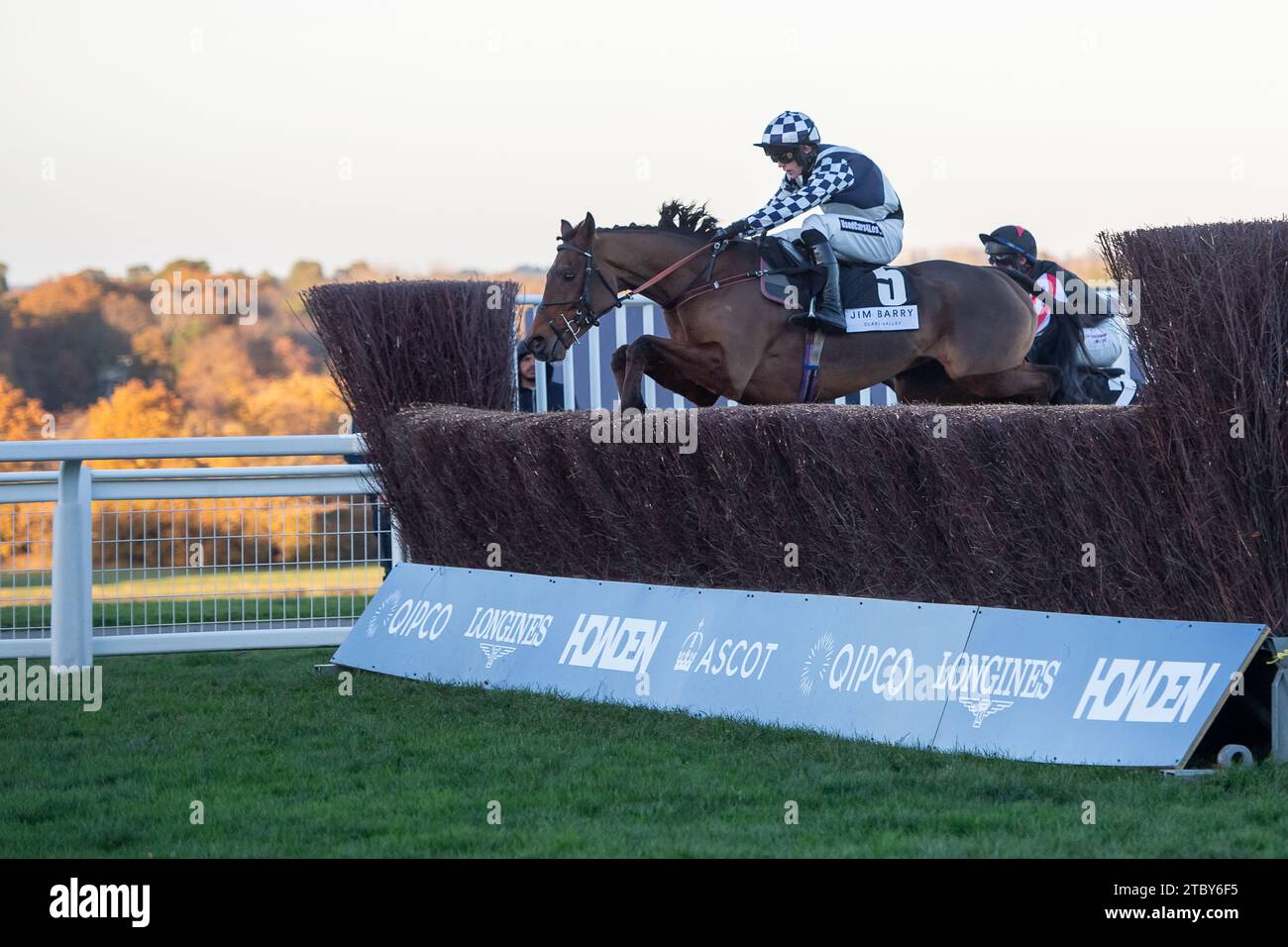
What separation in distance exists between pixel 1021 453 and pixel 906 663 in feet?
2.60

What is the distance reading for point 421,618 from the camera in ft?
26.3

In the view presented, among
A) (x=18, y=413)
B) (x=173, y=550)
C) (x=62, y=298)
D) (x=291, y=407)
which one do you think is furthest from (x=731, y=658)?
(x=62, y=298)

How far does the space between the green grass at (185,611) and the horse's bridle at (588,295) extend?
6.30 feet

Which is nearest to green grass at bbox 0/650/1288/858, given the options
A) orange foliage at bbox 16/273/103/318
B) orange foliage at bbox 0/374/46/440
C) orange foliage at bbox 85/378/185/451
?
orange foliage at bbox 0/374/46/440

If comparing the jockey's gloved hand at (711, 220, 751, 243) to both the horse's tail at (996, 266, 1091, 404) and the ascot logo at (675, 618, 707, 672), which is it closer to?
the horse's tail at (996, 266, 1091, 404)

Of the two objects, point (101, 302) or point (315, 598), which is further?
point (101, 302)

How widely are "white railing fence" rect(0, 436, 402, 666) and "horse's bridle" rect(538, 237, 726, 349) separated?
1360mm

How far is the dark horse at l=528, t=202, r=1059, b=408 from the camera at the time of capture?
8617 millimetres

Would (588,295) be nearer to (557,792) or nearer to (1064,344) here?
(1064,344)

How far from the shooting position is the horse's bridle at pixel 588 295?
28.2ft

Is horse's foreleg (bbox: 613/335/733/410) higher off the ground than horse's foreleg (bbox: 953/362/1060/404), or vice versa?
horse's foreleg (bbox: 613/335/733/410)
